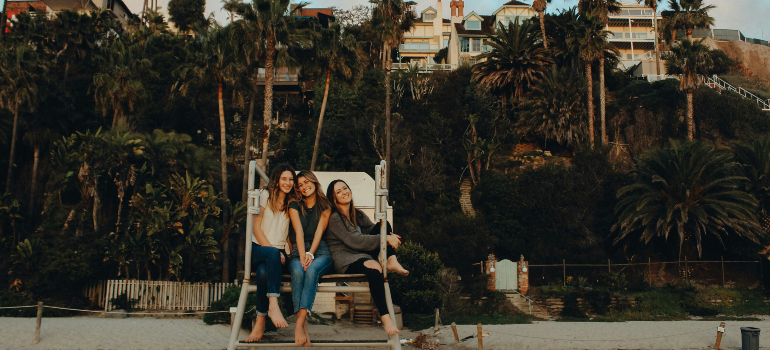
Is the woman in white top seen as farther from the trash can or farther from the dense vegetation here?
the dense vegetation

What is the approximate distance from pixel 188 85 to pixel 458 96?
21470 millimetres

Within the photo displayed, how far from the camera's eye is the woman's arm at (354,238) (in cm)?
520

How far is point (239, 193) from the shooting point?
112ft

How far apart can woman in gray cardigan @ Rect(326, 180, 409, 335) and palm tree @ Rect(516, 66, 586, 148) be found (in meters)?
35.8

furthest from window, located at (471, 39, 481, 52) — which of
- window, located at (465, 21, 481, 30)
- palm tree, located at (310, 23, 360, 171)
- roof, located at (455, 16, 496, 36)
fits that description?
palm tree, located at (310, 23, 360, 171)

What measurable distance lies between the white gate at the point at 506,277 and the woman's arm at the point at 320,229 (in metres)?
23.7

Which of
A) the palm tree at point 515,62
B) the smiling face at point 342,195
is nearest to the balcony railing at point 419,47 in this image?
the palm tree at point 515,62

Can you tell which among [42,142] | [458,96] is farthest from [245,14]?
[458,96]

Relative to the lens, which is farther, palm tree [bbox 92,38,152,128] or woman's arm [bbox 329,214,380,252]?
palm tree [bbox 92,38,152,128]

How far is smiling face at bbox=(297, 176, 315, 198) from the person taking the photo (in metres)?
5.43

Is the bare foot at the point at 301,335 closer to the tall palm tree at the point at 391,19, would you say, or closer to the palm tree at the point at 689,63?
the tall palm tree at the point at 391,19

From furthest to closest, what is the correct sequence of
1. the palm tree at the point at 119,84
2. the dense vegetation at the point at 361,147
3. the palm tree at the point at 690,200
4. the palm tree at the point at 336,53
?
1. the palm tree at the point at 336,53
2. the palm tree at the point at 119,84
3. the palm tree at the point at 690,200
4. the dense vegetation at the point at 361,147

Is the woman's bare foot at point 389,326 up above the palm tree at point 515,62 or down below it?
below

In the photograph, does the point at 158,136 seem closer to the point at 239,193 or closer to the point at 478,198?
the point at 239,193
